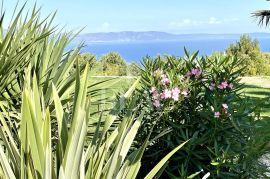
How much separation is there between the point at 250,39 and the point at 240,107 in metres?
22.0

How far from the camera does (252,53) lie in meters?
22.6

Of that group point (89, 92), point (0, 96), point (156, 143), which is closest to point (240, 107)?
point (156, 143)

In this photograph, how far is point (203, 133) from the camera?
3.32m

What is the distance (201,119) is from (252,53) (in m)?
20.3

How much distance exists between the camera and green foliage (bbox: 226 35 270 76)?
20.6 metres

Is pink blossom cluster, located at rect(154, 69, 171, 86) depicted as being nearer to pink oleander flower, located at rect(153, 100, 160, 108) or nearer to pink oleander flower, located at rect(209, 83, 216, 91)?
pink oleander flower, located at rect(153, 100, 160, 108)

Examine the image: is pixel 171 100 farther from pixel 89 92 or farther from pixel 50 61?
pixel 50 61

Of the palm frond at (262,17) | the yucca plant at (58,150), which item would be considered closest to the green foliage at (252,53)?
the palm frond at (262,17)

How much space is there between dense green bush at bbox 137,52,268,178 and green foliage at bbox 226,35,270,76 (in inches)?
662

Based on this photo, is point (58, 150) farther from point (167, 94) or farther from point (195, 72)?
point (195, 72)

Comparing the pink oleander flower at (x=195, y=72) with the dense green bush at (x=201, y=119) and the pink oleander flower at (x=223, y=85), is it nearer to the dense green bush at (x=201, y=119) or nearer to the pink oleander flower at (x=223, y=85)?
the dense green bush at (x=201, y=119)

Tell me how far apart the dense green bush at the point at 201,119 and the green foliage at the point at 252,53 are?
55.2ft

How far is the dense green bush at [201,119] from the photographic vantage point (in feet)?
10.4

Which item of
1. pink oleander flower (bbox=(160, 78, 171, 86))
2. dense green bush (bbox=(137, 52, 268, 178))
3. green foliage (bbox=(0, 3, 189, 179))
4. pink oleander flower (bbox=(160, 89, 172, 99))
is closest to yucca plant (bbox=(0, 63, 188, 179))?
green foliage (bbox=(0, 3, 189, 179))
